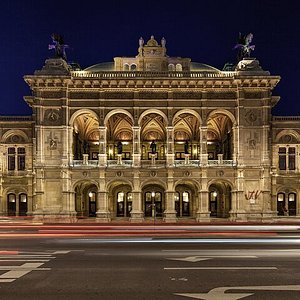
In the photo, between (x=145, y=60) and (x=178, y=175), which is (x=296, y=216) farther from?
(x=145, y=60)

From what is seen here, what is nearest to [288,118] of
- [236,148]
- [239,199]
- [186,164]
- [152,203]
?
[236,148]

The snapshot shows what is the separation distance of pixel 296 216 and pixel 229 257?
121ft

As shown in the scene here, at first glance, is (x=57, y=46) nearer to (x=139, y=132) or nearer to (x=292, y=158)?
(x=139, y=132)

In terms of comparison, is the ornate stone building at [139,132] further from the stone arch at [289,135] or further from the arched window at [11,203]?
the arched window at [11,203]

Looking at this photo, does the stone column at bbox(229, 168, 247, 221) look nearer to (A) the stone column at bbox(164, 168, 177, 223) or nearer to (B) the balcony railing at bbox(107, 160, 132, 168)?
(A) the stone column at bbox(164, 168, 177, 223)

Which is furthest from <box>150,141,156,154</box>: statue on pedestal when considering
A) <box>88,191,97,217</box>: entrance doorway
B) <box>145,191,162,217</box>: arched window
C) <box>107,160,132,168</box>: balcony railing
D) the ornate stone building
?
<box>107,160,132,168</box>: balcony railing

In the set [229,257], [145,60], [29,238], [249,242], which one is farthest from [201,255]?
[145,60]

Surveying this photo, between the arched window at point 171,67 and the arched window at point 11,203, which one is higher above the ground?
the arched window at point 171,67

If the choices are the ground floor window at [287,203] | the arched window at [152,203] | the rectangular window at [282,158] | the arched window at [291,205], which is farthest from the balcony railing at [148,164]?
the arched window at [291,205]

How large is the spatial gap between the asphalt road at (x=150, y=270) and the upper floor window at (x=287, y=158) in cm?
2933

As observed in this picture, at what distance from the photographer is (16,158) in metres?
54.2

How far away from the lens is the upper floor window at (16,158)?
54.2 meters

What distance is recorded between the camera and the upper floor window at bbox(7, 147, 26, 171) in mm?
54156

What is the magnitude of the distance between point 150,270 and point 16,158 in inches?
1614
